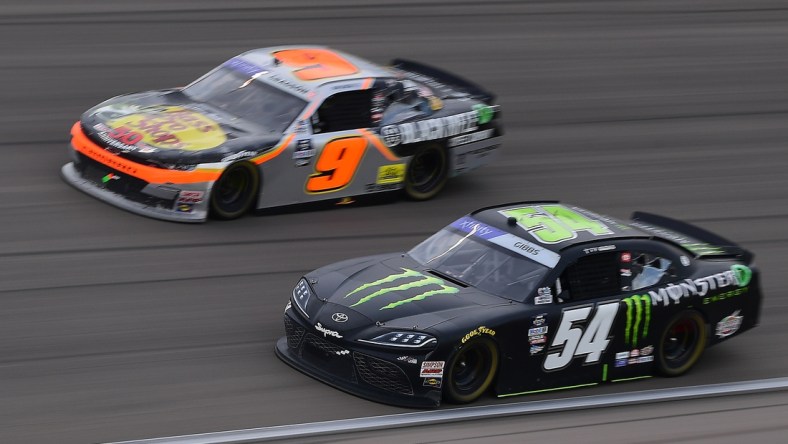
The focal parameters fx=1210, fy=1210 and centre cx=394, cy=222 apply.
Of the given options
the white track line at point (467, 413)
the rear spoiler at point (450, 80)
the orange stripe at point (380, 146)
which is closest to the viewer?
the white track line at point (467, 413)

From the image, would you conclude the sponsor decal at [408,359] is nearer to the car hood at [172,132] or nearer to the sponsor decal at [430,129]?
the car hood at [172,132]

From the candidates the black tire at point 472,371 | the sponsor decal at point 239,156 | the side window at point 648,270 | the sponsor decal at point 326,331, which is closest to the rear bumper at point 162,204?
the sponsor decal at point 239,156

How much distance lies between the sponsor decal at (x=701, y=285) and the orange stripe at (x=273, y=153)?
4093 millimetres

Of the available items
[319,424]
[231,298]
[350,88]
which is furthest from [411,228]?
[319,424]

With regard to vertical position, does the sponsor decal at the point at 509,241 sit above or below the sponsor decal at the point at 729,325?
above

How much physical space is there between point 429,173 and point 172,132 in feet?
9.54

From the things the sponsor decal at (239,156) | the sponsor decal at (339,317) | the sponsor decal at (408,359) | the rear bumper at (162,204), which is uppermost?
the sponsor decal at (239,156)

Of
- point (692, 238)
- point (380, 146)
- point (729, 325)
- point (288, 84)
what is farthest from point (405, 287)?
point (288, 84)

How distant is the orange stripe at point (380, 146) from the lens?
12070mm

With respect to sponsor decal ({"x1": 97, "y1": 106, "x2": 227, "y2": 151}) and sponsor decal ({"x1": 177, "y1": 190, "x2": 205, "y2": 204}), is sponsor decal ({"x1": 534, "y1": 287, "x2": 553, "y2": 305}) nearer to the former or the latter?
sponsor decal ({"x1": 177, "y1": 190, "x2": 205, "y2": 204})

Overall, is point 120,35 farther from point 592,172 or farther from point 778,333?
point 778,333

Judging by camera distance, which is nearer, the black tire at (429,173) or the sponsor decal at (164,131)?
the sponsor decal at (164,131)

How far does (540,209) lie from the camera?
9.33 meters

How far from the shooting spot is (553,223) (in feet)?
29.6
